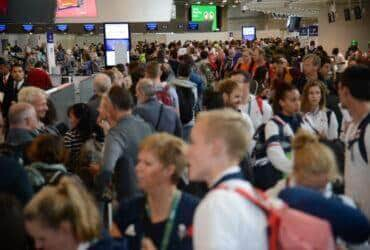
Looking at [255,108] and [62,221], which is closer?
[62,221]

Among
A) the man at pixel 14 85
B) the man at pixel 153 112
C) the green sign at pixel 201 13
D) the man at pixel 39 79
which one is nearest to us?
the man at pixel 153 112

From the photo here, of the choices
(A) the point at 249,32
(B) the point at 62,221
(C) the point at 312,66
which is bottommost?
(B) the point at 62,221

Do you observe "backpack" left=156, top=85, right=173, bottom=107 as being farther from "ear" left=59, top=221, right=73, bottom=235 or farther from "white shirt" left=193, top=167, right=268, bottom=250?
"white shirt" left=193, top=167, right=268, bottom=250

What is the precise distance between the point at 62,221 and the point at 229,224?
2.78ft

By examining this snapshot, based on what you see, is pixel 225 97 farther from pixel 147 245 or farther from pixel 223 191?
pixel 223 191

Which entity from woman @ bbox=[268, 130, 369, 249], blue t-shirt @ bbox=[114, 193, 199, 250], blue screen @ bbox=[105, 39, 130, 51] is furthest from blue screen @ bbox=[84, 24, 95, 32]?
blue t-shirt @ bbox=[114, 193, 199, 250]

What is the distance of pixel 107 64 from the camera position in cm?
1355

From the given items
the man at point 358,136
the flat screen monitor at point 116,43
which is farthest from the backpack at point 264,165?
the flat screen monitor at point 116,43

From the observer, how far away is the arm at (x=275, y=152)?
4512 millimetres

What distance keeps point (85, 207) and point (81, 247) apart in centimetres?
18

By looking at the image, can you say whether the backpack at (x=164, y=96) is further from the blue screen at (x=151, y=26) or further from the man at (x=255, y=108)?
the blue screen at (x=151, y=26)

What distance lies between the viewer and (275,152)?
4.64 m

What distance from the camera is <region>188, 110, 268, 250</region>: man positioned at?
2012mm

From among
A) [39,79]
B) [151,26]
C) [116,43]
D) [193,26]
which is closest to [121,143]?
[39,79]
